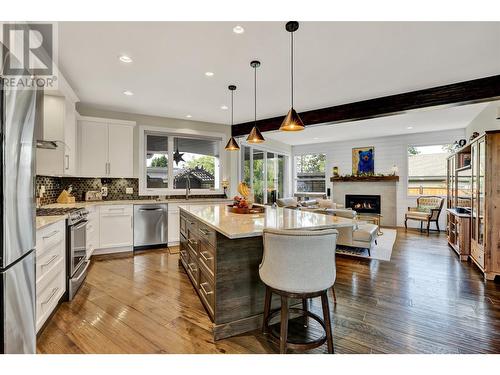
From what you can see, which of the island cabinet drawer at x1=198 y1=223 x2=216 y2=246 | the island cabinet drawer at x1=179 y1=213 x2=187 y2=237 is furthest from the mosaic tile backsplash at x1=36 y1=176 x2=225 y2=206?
the island cabinet drawer at x1=198 y1=223 x2=216 y2=246

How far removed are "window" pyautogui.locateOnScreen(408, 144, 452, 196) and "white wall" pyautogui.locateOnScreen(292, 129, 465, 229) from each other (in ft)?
0.51

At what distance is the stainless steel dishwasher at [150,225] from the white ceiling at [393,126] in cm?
340

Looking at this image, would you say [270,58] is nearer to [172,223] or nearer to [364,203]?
[172,223]

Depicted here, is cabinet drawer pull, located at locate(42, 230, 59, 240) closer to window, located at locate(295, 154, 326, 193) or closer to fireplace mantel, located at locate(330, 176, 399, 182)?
fireplace mantel, located at locate(330, 176, 399, 182)

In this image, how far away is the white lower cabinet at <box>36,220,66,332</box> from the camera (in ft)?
6.70

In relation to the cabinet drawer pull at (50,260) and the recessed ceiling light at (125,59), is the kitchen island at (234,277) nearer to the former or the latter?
the cabinet drawer pull at (50,260)

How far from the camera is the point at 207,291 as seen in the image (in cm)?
229

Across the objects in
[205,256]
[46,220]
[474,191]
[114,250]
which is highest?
[474,191]

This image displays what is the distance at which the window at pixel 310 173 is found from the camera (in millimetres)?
9203

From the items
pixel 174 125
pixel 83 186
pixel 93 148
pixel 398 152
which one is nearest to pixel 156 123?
pixel 174 125

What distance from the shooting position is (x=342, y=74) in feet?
10.7

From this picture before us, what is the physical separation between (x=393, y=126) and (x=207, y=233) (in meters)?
6.13
